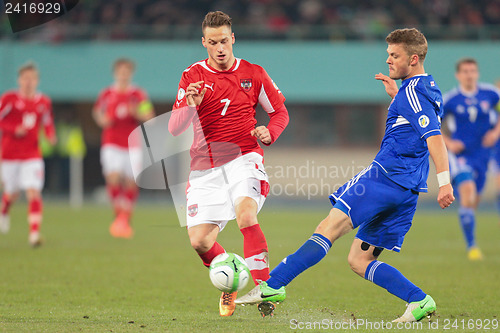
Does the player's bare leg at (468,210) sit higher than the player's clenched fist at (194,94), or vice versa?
the player's clenched fist at (194,94)

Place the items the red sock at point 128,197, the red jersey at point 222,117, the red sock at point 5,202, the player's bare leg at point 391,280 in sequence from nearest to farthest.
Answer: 1. the player's bare leg at point 391,280
2. the red jersey at point 222,117
3. the red sock at point 5,202
4. the red sock at point 128,197

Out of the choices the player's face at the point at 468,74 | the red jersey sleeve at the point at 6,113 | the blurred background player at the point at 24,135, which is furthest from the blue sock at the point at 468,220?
the red jersey sleeve at the point at 6,113

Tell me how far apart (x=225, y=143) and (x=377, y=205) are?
137 centimetres

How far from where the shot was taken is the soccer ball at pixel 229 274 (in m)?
5.04

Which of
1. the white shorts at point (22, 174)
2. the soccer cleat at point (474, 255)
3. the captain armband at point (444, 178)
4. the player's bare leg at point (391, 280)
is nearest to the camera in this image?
the captain armband at point (444, 178)

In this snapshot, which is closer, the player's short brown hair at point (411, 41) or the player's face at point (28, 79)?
the player's short brown hair at point (411, 41)

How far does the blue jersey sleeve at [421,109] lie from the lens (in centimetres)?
476

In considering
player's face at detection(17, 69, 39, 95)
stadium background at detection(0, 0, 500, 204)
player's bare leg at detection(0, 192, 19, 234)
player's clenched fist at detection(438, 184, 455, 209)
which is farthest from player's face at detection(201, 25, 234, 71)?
stadium background at detection(0, 0, 500, 204)

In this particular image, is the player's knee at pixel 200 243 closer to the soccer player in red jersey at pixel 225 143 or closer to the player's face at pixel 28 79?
the soccer player in red jersey at pixel 225 143

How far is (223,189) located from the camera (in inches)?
217

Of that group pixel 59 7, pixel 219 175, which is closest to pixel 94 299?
pixel 219 175

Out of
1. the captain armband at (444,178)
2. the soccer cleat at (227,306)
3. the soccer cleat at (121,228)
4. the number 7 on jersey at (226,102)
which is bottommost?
the soccer cleat at (121,228)

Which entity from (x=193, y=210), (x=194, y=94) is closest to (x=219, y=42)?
(x=194, y=94)

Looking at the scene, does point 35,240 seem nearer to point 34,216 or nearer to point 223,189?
point 34,216
